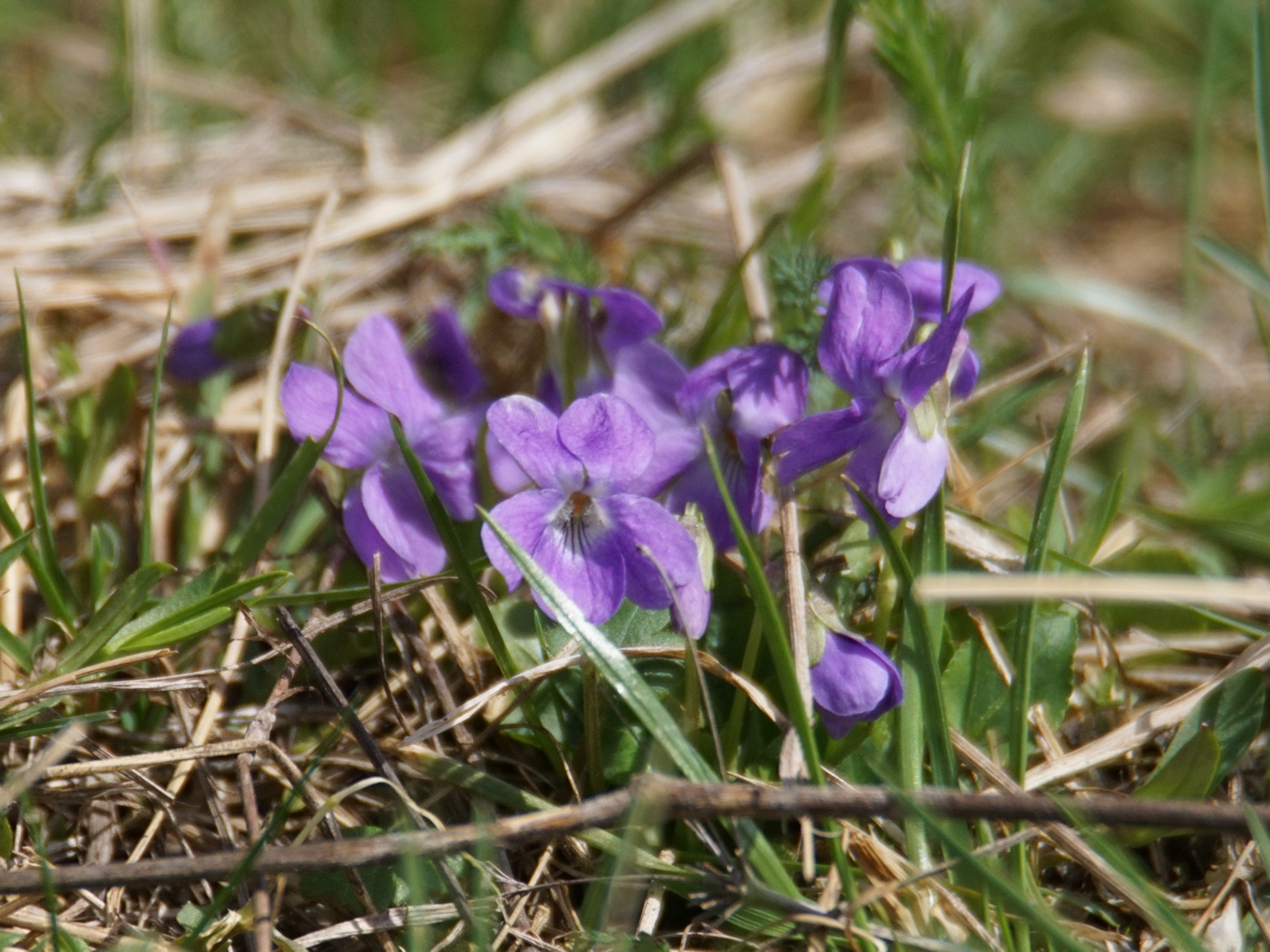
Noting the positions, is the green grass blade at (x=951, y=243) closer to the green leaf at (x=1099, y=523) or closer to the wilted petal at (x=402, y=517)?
the green leaf at (x=1099, y=523)

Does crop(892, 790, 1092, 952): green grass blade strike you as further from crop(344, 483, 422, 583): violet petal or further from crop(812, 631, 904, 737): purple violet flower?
crop(344, 483, 422, 583): violet petal

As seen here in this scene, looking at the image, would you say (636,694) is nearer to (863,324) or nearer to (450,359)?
(863,324)

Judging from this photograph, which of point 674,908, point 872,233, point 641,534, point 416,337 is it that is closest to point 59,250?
point 416,337

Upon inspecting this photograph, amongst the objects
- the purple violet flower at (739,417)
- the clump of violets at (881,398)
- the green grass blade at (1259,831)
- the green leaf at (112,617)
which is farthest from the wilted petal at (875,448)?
the green leaf at (112,617)

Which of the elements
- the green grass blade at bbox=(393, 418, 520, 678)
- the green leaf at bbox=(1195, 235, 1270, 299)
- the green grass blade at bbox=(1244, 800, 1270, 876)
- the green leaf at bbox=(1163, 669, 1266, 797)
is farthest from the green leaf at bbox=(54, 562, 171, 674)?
the green leaf at bbox=(1195, 235, 1270, 299)

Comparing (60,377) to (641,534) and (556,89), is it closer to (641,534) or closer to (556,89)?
(641,534)

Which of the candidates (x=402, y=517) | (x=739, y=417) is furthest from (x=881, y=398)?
→ (x=402, y=517)
